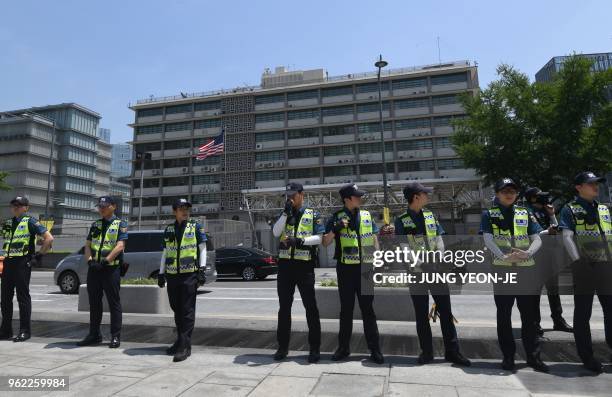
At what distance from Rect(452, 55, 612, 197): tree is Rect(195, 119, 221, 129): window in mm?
46288

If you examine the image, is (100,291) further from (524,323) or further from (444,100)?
(444,100)

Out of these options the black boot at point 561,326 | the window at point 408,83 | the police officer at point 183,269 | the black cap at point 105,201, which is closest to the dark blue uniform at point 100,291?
the black cap at point 105,201

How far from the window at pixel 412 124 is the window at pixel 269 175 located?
17.9 meters

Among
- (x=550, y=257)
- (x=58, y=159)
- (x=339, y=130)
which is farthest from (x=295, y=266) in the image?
(x=58, y=159)

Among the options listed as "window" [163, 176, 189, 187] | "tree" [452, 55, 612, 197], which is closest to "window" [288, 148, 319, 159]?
"window" [163, 176, 189, 187]

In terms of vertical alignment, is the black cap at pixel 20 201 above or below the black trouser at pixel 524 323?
above

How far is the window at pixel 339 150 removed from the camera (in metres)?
57.0

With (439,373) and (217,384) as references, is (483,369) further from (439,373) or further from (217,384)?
(217,384)

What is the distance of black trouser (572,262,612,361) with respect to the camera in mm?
4148

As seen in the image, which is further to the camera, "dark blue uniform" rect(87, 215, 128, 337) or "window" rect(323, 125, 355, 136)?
"window" rect(323, 125, 355, 136)

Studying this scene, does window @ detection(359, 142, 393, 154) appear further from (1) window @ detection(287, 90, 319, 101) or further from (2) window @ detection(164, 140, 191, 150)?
(2) window @ detection(164, 140, 191, 150)

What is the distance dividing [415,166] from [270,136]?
21878 millimetres

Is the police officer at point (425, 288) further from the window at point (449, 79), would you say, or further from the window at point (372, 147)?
the window at point (449, 79)

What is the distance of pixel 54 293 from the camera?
1266cm
